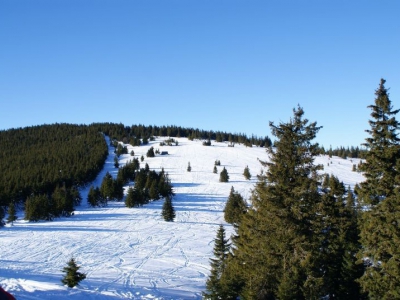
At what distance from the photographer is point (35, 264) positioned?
96.4 feet

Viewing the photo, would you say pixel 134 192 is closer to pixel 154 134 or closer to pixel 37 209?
pixel 37 209

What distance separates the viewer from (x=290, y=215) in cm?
1412

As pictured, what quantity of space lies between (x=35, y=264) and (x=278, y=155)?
2617cm

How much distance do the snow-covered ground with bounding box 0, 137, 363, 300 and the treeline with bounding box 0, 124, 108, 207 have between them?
916cm

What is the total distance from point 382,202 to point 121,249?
3037 cm

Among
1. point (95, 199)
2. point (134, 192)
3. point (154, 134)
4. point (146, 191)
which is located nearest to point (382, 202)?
point (134, 192)

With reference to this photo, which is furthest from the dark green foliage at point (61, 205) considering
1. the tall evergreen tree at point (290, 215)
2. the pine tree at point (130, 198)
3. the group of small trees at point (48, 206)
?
the tall evergreen tree at point (290, 215)

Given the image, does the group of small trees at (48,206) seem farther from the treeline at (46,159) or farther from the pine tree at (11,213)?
the treeline at (46,159)

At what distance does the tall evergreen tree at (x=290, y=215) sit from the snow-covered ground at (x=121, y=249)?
308 cm

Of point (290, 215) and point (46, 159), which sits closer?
point (290, 215)

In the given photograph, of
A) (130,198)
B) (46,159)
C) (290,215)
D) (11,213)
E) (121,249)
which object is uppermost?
(290,215)

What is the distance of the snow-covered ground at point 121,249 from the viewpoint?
20.2 meters

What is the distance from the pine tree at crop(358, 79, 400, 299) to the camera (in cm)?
1382

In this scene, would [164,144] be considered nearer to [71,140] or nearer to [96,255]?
[71,140]
